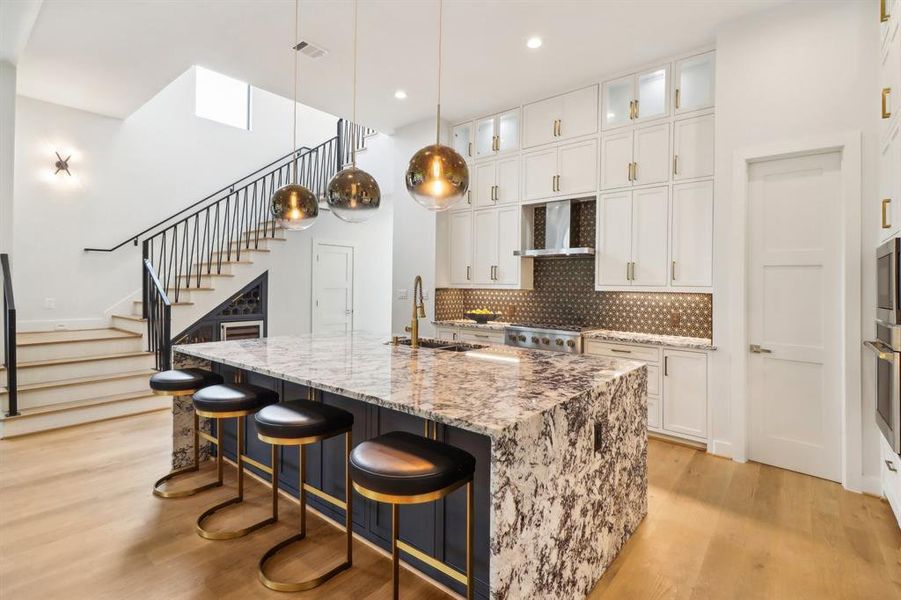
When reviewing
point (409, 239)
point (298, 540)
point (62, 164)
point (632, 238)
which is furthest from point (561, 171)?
point (62, 164)

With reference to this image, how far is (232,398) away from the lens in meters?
2.53

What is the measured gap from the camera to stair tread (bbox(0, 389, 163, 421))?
4103 mm

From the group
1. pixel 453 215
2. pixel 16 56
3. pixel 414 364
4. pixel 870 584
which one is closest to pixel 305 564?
pixel 414 364

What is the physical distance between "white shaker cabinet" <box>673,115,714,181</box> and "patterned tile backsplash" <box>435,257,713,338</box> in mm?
1118

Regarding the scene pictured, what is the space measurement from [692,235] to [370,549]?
355cm

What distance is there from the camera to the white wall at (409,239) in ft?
19.0

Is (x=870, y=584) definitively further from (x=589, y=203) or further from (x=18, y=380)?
(x=18, y=380)

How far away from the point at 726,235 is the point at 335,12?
3534 mm

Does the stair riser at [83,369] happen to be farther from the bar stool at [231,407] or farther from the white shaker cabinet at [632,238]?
the white shaker cabinet at [632,238]

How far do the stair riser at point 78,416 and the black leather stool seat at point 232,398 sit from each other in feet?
9.11

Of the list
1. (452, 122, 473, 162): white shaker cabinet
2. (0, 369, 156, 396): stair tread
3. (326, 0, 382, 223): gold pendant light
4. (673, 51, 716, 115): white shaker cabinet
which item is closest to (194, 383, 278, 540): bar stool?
(326, 0, 382, 223): gold pendant light

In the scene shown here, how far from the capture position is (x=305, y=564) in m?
2.18

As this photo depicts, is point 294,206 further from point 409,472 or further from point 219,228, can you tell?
point 219,228

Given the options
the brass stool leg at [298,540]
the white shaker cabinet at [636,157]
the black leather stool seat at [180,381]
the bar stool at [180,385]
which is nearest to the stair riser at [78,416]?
the bar stool at [180,385]
